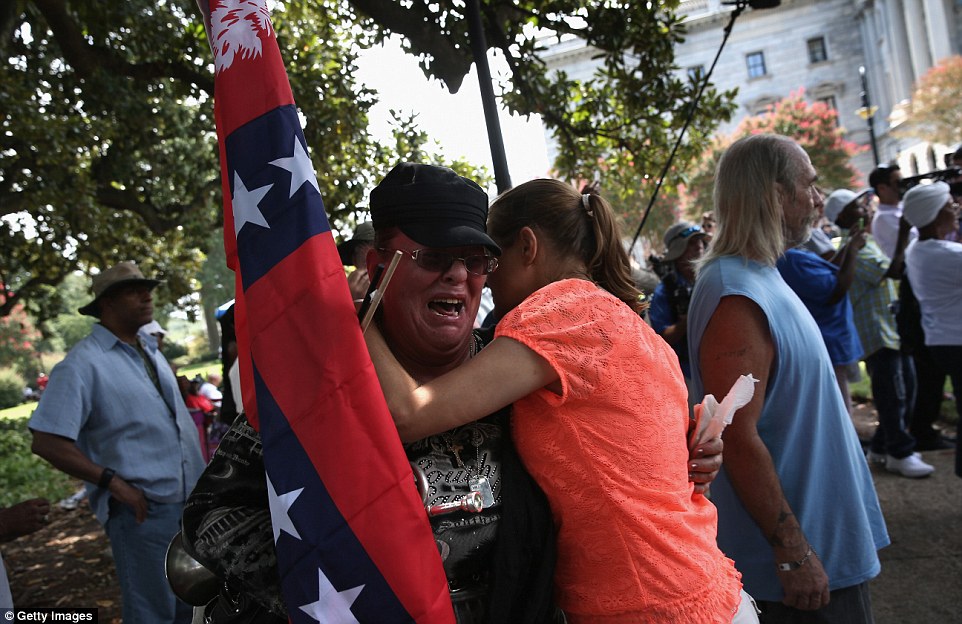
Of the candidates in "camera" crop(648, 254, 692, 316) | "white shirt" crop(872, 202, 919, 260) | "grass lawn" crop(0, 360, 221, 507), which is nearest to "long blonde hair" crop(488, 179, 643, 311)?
"camera" crop(648, 254, 692, 316)

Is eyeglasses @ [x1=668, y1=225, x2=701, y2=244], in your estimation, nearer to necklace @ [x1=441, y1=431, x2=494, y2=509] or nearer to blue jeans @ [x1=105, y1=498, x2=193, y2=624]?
blue jeans @ [x1=105, y1=498, x2=193, y2=624]

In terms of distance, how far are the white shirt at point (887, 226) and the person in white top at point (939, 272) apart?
1710 mm

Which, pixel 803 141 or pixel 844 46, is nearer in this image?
pixel 803 141

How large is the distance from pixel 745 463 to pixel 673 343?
116 inches

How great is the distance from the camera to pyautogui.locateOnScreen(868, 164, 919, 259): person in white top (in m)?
6.86

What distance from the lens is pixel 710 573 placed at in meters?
1.64

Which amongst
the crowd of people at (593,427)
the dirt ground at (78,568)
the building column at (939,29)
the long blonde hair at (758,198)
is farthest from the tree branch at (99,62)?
the building column at (939,29)

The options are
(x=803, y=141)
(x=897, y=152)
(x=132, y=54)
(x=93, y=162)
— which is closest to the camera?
(x=132, y=54)

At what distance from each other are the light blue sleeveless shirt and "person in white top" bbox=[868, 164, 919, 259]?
521 cm

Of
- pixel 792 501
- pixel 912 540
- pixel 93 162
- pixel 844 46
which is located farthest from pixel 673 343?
pixel 844 46

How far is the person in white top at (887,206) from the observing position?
6.86 m

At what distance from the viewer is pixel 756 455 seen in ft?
7.53

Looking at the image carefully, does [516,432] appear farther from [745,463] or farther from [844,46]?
[844,46]

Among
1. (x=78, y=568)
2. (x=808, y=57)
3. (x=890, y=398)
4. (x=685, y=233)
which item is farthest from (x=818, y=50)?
(x=78, y=568)
